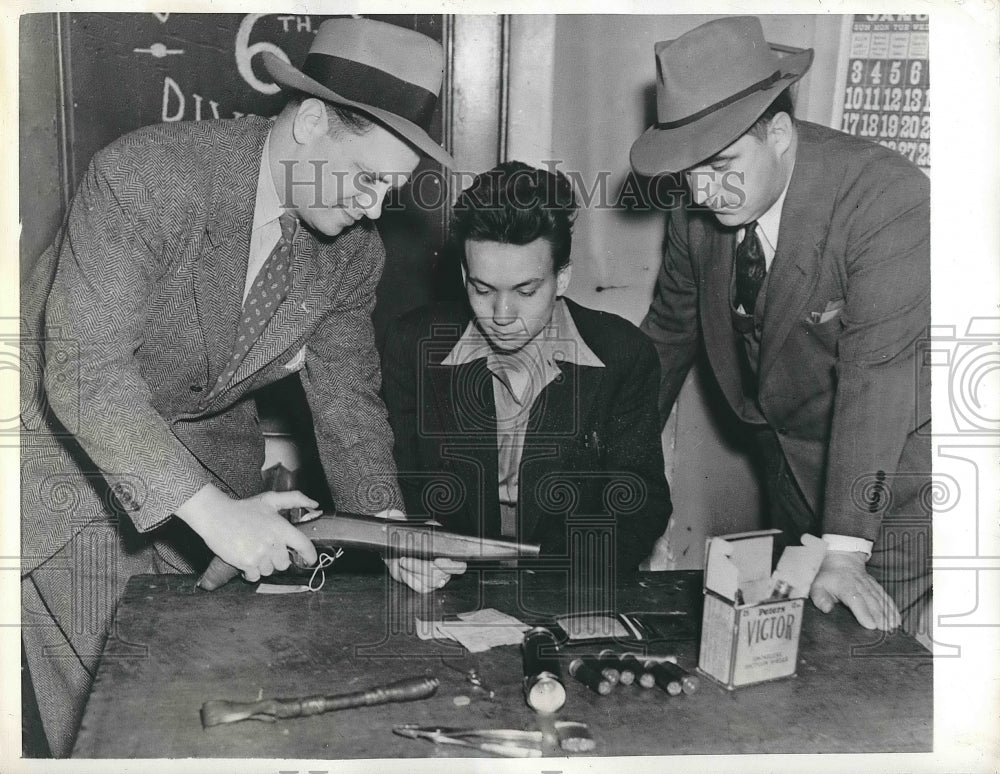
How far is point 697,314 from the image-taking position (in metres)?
2.37

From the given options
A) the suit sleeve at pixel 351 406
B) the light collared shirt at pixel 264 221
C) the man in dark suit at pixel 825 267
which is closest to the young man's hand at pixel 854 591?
the man in dark suit at pixel 825 267

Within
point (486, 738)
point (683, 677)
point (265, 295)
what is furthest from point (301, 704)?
point (265, 295)

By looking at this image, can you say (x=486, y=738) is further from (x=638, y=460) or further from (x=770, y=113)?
(x=770, y=113)

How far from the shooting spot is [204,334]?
2.04 meters

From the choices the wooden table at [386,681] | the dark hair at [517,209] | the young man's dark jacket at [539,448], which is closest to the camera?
the wooden table at [386,681]

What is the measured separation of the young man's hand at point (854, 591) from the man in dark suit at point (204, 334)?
102cm

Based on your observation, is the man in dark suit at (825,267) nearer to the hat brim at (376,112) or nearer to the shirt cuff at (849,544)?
the shirt cuff at (849,544)

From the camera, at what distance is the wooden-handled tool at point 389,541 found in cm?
185

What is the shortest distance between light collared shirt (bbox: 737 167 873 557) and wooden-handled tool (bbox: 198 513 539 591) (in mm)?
742

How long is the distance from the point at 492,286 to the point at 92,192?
898mm

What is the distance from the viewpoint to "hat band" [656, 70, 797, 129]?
204 cm

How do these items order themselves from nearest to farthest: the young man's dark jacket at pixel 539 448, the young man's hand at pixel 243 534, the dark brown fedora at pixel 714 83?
the young man's hand at pixel 243 534 → the dark brown fedora at pixel 714 83 → the young man's dark jacket at pixel 539 448

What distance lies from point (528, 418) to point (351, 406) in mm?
440

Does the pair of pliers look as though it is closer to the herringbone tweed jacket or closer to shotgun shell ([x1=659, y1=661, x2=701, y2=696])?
shotgun shell ([x1=659, y1=661, x2=701, y2=696])
